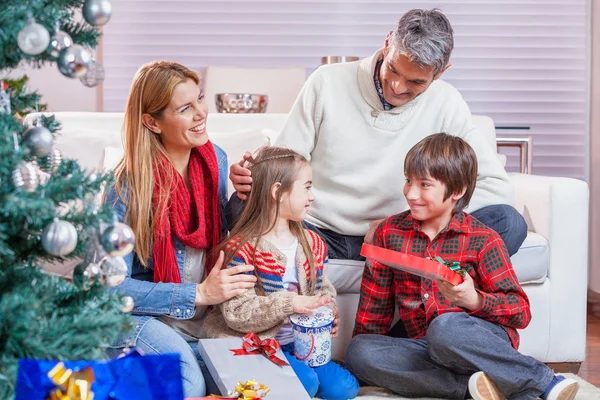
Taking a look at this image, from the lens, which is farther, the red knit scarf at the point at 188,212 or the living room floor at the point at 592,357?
the living room floor at the point at 592,357

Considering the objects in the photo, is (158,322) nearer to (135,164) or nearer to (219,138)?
(135,164)

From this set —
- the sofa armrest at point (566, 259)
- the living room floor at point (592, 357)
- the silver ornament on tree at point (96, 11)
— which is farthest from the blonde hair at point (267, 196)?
the silver ornament on tree at point (96, 11)

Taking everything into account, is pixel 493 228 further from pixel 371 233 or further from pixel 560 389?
pixel 560 389

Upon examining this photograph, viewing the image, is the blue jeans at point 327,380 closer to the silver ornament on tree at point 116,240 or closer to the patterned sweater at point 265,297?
the patterned sweater at point 265,297

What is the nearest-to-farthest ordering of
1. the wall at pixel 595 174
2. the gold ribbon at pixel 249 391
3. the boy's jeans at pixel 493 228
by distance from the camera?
the gold ribbon at pixel 249 391
the boy's jeans at pixel 493 228
the wall at pixel 595 174

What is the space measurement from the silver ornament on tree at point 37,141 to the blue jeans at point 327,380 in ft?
3.72

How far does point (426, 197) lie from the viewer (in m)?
2.15

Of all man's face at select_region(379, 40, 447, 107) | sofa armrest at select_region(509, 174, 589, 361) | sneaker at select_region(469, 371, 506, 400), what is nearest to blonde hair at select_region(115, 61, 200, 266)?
man's face at select_region(379, 40, 447, 107)

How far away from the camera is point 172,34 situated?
4.45 m

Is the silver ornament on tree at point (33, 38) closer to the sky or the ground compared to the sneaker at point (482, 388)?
closer to the sky

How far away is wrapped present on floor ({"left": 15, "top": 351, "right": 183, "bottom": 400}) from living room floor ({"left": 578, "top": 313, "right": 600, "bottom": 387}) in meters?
1.69

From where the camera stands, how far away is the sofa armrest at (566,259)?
2490 millimetres

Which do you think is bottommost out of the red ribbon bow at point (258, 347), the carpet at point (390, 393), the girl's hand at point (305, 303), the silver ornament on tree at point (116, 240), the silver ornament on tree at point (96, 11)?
the carpet at point (390, 393)

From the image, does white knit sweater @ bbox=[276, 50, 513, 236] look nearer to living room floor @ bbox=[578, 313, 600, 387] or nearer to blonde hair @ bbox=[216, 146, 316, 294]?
blonde hair @ bbox=[216, 146, 316, 294]
